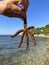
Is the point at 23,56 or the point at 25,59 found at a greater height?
the point at 25,59

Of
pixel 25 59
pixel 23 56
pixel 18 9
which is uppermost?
pixel 18 9

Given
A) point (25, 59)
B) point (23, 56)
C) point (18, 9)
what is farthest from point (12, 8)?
point (23, 56)

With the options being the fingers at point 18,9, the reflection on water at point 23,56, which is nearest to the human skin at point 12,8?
the fingers at point 18,9

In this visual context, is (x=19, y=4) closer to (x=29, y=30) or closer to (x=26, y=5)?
(x=26, y=5)

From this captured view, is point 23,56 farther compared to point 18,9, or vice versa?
point 23,56

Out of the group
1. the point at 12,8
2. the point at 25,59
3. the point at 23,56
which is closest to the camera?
the point at 12,8

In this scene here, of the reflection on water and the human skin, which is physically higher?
the human skin

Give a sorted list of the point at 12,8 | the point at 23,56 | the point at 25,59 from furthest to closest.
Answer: the point at 23,56, the point at 25,59, the point at 12,8

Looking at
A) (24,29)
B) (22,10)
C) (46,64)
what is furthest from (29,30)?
(46,64)

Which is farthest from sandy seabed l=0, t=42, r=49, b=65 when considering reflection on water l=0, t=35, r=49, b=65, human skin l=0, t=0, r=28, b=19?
human skin l=0, t=0, r=28, b=19

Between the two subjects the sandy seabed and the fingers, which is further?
the sandy seabed

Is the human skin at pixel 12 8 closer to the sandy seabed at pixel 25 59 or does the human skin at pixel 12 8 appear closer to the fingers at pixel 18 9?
the fingers at pixel 18 9

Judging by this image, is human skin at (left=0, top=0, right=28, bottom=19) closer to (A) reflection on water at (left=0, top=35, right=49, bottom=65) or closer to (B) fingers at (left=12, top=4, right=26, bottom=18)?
(B) fingers at (left=12, top=4, right=26, bottom=18)

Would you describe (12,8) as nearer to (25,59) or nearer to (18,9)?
(18,9)
